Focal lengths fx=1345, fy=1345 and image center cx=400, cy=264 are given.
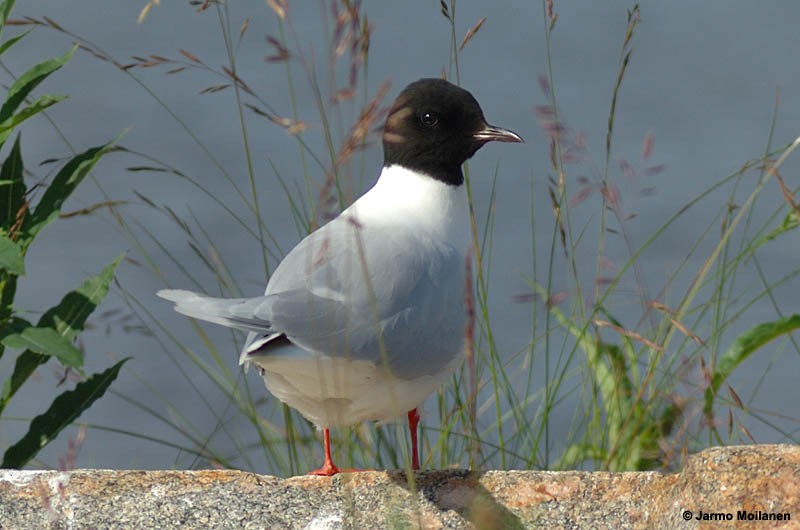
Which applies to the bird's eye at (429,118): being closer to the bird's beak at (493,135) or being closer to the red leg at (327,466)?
the bird's beak at (493,135)

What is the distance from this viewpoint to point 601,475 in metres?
2.26

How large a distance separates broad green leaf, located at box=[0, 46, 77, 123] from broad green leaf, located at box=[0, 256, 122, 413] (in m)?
0.39

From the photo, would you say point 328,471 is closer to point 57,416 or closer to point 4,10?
point 57,416

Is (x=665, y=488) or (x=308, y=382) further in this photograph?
(x=308, y=382)

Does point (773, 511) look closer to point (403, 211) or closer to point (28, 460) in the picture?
point (403, 211)

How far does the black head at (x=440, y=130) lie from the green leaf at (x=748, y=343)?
2.10ft

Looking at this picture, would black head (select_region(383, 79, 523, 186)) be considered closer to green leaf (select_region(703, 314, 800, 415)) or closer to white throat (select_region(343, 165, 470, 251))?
white throat (select_region(343, 165, 470, 251))

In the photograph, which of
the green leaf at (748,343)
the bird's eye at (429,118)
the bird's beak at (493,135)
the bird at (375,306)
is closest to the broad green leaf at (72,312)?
the bird at (375,306)

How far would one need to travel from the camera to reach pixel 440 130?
9.70 feet

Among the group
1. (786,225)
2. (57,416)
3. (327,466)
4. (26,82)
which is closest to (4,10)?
(26,82)

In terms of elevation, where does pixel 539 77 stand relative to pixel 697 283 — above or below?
above

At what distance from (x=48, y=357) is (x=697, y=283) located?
Result: 4.51 feet

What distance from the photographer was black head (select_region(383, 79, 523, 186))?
9.61ft

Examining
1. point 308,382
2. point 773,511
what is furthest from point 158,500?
point 773,511
